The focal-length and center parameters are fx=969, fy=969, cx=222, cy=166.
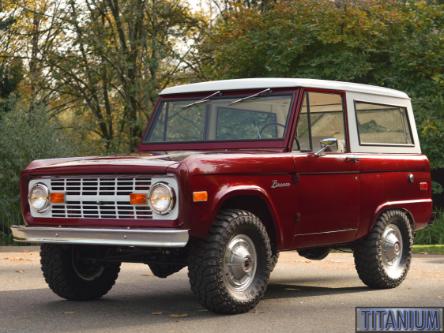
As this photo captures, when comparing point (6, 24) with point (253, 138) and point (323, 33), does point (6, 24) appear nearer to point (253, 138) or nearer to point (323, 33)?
point (323, 33)

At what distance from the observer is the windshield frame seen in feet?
30.5

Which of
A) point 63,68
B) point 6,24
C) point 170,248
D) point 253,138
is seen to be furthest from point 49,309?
point 63,68

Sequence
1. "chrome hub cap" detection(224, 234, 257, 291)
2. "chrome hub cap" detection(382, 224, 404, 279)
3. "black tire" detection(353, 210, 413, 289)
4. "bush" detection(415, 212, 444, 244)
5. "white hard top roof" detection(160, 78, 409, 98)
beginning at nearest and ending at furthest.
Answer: "chrome hub cap" detection(224, 234, 257, 291) → "white hard top roof" detection(160, 78, 409, 98) → "black tire" detection(353, 210, 413, 289) → "chrome hub cap" detection(382, 224, 404, 279) → "bush" detection(415, 212, 444, 244)

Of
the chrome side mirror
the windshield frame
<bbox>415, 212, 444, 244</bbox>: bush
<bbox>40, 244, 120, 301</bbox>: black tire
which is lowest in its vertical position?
<bbox>415, 212, 444, 244</bbox>: bush

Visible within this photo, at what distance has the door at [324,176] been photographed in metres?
9.17

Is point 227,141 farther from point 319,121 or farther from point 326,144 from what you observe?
point 326,144

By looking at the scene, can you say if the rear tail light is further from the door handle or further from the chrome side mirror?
the chrome side mirror

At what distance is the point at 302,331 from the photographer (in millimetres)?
7598

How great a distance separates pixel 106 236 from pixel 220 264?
0.98 metres

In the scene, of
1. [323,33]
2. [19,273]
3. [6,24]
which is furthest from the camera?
[6,24]

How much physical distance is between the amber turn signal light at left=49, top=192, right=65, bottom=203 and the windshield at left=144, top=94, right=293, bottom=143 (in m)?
1.74

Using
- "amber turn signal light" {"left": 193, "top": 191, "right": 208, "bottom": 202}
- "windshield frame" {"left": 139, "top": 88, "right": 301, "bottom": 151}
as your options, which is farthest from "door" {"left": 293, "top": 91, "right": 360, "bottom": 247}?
"amber turn signal light" {"left": 193, "top": 191, "right": 208, "bottom": 202}

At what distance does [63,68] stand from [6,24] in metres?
2.75

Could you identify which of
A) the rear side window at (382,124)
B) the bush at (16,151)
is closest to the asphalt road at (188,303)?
the rear side window at (382,124)
